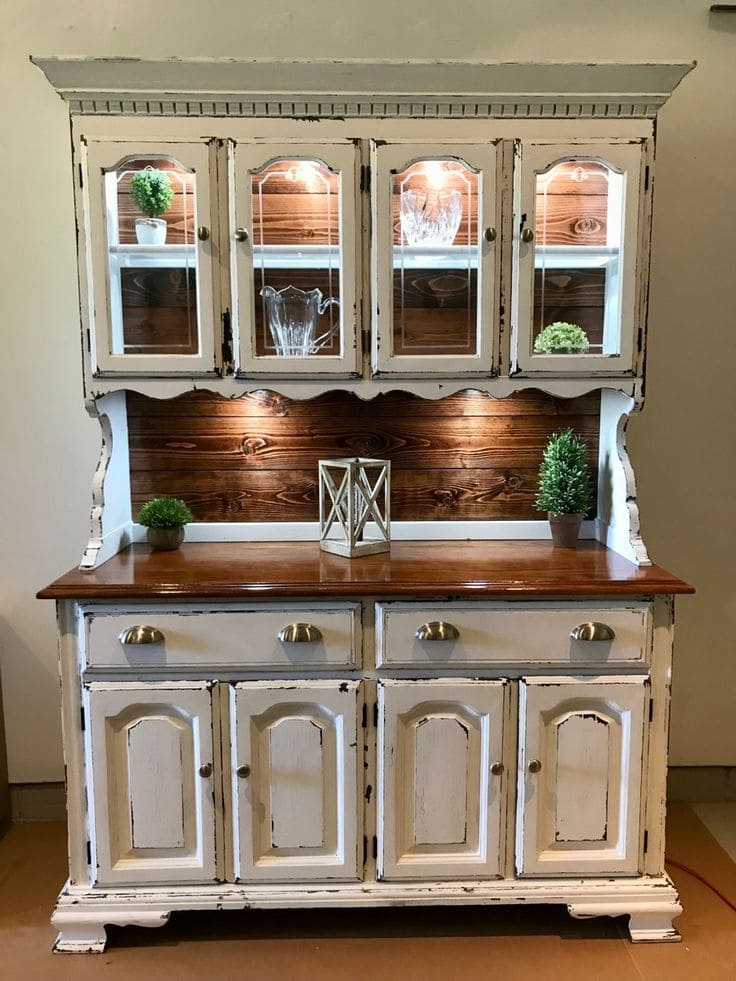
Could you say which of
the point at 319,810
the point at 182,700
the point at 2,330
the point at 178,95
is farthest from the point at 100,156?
the point at 319,810

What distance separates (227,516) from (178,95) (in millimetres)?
1128

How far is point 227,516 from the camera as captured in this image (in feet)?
7.15

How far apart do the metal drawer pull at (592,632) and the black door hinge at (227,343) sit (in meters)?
1.08

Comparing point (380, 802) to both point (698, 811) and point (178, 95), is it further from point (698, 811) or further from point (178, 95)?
point (178, 95)

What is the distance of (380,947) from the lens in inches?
69.2

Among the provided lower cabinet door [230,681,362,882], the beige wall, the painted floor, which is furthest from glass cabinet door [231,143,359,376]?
the painted floor

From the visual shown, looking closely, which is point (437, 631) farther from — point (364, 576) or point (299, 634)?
point (299, 634)

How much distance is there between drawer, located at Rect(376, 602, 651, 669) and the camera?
1.71 metres

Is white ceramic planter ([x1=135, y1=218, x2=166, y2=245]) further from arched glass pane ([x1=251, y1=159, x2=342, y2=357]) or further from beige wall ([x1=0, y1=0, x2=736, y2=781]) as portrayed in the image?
beige wall ([x1=0, y1=0, x2=736, y2=781])

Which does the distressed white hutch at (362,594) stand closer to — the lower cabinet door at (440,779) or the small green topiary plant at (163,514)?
the lower cabinet door at (440,779)

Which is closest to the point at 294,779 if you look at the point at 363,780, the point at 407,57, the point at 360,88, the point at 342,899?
the point at 363,780

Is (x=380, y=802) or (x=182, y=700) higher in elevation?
(x=182, y=700)

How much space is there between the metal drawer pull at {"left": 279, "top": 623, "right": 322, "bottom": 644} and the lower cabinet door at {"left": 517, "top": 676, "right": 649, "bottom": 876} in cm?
51

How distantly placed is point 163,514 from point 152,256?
68 centimetres
